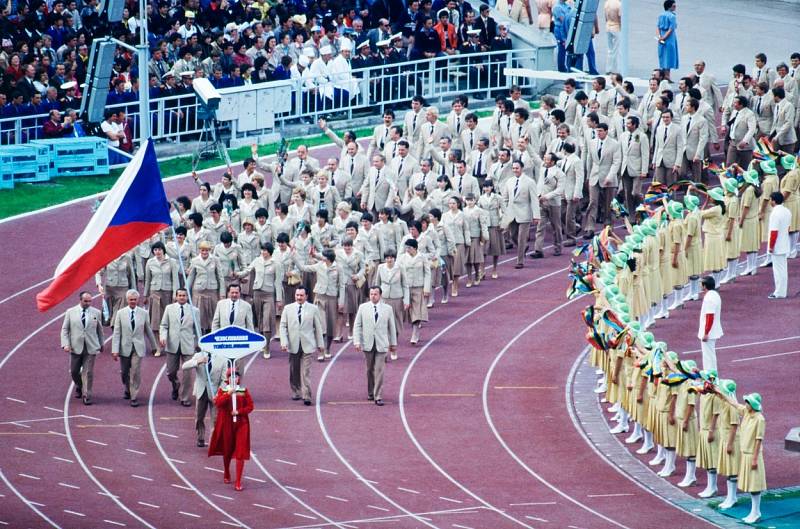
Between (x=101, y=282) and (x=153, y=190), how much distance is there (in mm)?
5654

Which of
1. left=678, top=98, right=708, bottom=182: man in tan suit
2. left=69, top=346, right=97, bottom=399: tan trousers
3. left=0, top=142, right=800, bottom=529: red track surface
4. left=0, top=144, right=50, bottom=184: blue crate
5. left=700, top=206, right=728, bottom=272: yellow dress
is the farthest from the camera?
left=0, top=144, right=50, bottom=184: blue crate

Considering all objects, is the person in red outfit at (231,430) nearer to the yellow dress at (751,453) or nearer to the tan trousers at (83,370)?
the tan trousers at (83,370)

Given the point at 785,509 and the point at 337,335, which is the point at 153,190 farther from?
the point at 785,509

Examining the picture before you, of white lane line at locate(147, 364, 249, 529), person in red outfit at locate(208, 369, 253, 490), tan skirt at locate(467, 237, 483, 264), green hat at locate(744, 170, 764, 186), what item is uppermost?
green hat at locate(744, 170, 764, 186)

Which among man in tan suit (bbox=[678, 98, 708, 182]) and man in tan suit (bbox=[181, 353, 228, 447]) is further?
man in tan suit (bbox=[678, 98, 708, 182])

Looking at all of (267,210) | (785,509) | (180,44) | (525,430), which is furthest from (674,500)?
(180,44)

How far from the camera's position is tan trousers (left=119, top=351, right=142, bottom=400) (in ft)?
87.1

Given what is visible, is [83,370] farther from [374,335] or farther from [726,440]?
[726,440]

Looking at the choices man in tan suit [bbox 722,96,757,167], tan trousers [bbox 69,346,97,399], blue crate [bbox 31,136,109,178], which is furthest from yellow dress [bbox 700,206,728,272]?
blue crate [bbox 31,136,109,178]

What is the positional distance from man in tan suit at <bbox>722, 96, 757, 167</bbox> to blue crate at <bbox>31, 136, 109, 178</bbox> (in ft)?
37.1

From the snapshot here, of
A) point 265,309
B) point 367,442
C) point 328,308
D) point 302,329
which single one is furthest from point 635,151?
point 367,442

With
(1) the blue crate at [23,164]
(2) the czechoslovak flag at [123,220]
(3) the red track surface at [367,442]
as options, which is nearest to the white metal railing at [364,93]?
(1) the blue crate at [23,164]

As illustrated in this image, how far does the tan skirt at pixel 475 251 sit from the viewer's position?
101 feet

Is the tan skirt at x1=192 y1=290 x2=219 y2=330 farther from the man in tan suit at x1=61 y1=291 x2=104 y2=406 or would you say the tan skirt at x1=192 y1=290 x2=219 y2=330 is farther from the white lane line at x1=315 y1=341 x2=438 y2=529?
the man in tan suit at x1=61 y1=291 x2=104 y2=406
